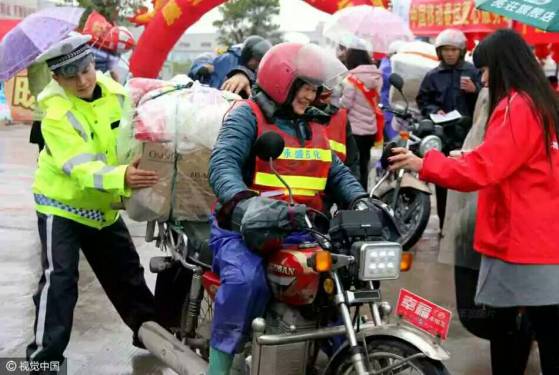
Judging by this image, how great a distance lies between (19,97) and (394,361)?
3208 mm

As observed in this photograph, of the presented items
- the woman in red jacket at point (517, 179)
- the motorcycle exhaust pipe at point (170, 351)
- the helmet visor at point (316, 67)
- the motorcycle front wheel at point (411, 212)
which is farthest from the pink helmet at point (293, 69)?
the motorcycle front wheel at point (411, 212)

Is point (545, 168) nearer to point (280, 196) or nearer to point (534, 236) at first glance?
point (534, 236)

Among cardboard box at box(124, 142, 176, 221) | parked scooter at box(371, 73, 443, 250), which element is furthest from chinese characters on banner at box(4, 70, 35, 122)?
parked scooter at box(371, 73, 443, 250)

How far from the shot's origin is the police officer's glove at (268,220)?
263cm

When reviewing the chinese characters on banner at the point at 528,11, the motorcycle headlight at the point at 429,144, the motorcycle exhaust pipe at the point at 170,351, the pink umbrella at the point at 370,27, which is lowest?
the motorcycle exhaust pipe at the point at 170,351

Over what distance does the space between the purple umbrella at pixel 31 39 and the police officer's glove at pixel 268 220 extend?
64.9 inches

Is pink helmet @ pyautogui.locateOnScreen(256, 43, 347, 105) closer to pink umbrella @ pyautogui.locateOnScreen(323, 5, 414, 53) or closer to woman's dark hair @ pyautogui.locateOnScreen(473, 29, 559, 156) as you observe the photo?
woman's dark hair @ pyautogui.locateOnScreen(473, 29, 559, 156)

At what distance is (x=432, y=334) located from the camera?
276 centimetres

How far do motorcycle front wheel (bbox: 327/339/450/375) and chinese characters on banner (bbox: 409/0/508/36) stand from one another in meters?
10.1

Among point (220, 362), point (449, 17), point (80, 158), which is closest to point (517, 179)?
point (220, 362)

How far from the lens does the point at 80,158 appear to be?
138 inches

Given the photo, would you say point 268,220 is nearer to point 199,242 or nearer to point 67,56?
point 199,242

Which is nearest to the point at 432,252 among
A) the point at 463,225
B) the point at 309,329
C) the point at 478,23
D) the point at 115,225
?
the point at 463,225

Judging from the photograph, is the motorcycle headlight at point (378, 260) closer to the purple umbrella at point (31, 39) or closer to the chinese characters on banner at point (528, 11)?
the purple umbrella at point (31, 39)
